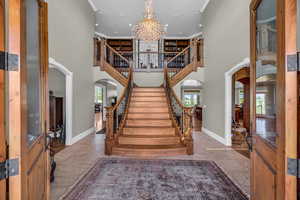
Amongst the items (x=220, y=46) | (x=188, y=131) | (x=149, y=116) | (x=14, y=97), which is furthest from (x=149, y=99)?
(x=14, y=97)

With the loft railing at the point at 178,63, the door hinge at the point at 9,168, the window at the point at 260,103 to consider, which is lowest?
the door hinge at the point at 9,168

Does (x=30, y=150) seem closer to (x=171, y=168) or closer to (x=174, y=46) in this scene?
(x=171, y=168)

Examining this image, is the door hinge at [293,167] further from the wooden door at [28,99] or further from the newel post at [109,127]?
the newel post at [109,127]

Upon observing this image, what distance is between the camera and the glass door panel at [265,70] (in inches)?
58.0

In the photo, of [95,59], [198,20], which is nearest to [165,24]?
[198,20]

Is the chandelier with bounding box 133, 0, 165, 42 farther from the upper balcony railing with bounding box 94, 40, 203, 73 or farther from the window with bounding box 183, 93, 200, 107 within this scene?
the window with bounding box 183, 93, 200, 107

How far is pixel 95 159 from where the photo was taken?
4156mm

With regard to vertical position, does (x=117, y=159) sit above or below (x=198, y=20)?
below

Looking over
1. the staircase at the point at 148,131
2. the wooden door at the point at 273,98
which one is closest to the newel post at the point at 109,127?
the staircase at the point at 148,131

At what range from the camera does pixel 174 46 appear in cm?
1162

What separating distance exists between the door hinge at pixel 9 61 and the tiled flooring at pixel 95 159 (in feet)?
6.98

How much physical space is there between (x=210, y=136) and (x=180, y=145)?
7.71 ft

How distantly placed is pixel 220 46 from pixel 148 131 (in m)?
3.47

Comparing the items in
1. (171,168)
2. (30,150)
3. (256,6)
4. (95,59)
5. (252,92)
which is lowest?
(171,168)
